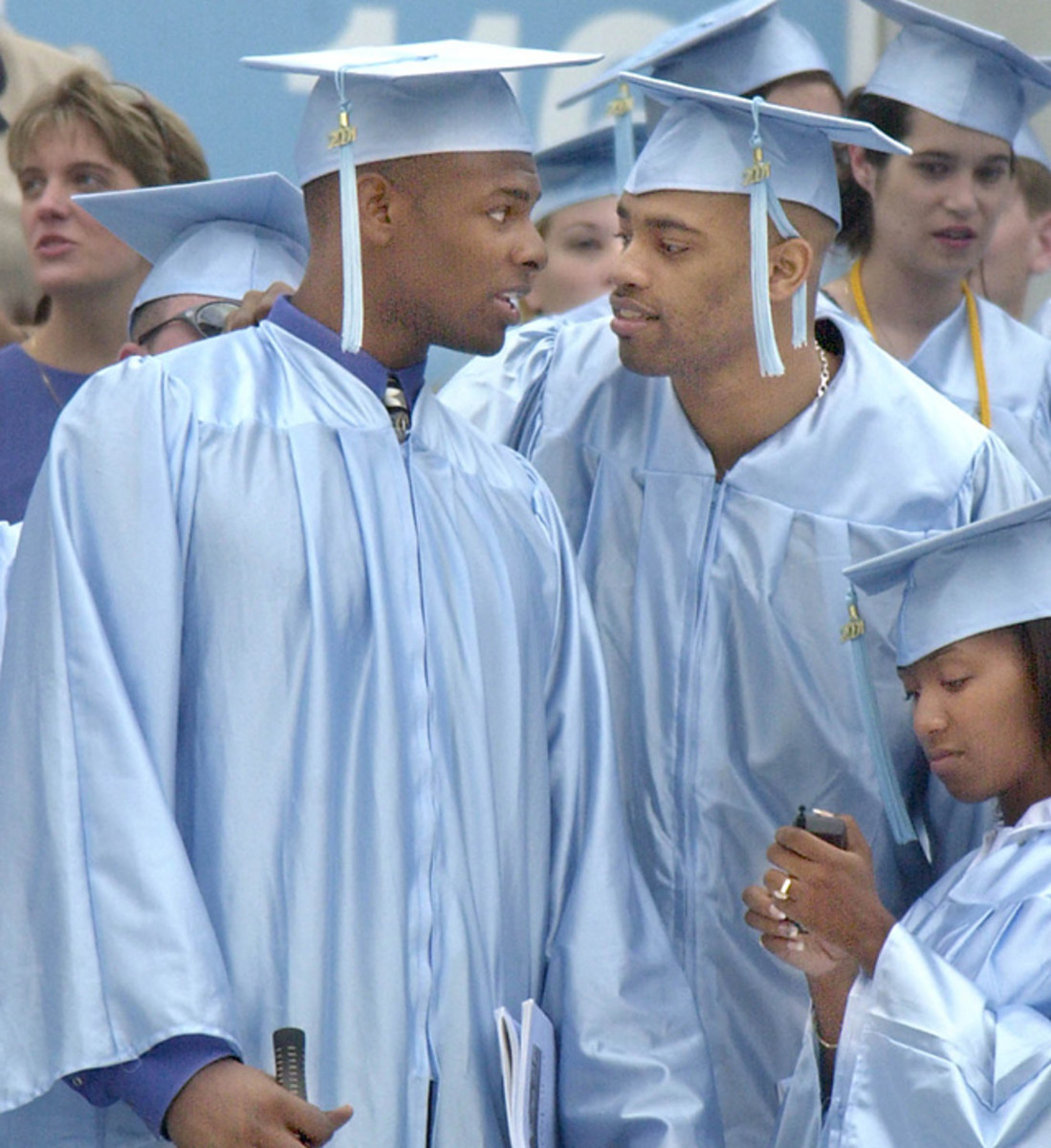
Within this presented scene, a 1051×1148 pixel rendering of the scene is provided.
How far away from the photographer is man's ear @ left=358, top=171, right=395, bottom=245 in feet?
8.43

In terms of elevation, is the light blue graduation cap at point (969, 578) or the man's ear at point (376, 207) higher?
the man's ear at point (376, 207)

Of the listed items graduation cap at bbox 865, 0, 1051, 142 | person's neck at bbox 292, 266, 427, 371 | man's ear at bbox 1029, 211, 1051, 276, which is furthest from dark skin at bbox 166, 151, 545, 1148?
man's ear at bbox 1029, 211, 1051, 276

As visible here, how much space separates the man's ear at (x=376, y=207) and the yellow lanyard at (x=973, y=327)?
1.32 metres

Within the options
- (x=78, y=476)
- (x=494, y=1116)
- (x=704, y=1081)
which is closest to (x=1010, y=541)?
(x=704, y=1081)

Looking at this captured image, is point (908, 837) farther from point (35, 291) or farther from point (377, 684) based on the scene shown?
point (35, 291)

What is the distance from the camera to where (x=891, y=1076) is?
2490 millimetres

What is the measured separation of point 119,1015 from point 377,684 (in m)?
0.45

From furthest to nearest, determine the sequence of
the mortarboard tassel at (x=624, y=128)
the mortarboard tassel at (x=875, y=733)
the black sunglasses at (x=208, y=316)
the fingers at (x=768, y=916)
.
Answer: the mortarboard tassel at (x=624, y=128), the black sunglasses at (x=208, y=316), the mortarboard tassel at (x=875, y=733), the fingers at (x=768, y=916)

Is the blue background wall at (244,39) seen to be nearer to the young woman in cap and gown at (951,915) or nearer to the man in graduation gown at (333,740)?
the man in graduation gown at (333,740)

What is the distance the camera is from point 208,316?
326cm

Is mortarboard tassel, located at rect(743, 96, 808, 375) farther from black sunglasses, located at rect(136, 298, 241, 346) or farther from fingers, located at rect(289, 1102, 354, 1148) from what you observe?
fingers, located at rect(289, 1102, 354, 1148)

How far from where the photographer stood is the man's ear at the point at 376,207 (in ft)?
8.43

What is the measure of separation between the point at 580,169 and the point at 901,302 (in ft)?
2.12

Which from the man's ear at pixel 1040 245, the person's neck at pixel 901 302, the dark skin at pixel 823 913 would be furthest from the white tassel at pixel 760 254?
the man's ear at pixel 1040 245
